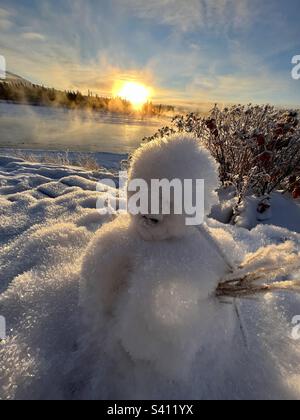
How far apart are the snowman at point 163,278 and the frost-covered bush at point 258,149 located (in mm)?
1969

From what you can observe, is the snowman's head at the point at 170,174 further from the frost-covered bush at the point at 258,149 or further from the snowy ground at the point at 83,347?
the frost-covered bush at the point at 258,149

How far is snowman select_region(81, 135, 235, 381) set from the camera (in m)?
0.93

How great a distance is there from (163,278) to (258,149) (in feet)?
8.60

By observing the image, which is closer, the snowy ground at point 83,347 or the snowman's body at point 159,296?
the snowman's body at point 159,296

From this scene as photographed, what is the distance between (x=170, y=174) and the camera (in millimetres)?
927

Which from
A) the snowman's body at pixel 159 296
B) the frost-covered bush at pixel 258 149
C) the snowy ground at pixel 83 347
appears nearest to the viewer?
the snowman's body at pixel 159 296

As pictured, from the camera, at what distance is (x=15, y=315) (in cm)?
129

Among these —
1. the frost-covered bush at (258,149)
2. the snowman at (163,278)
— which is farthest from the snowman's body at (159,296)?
the frost-covered bush at (258,149)

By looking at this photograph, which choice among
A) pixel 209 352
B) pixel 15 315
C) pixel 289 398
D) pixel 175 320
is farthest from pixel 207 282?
pixel 15 315

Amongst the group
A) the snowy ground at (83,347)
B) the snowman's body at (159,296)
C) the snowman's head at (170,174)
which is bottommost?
the snowy ground at (83,347)

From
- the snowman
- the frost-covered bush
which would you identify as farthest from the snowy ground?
the frost-covered bush

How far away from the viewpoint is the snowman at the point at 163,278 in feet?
3.05
